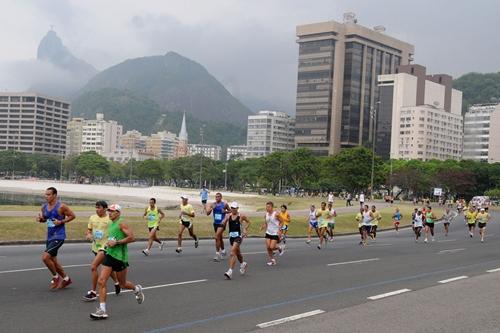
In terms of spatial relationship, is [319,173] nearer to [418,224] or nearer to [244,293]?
[418,224]

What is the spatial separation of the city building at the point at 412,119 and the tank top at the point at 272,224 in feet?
562

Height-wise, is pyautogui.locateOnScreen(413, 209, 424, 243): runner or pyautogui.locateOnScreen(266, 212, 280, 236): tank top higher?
pyautogui.locateOnScreen(266, 212, 280, 236): tank top

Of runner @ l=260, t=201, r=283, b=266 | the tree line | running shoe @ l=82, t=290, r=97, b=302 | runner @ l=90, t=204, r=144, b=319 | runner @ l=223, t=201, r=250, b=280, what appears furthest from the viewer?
the tree line

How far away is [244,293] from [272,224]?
5876 millimetres

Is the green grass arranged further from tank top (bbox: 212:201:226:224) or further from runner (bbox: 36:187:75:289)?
runner (bbox: 36:187:75:289)

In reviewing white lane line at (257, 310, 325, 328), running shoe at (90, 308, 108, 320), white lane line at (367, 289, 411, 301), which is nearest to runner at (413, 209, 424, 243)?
white lane line at (367, 289, 411, 301)

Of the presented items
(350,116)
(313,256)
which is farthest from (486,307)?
(350,116)

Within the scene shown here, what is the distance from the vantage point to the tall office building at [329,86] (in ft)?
631

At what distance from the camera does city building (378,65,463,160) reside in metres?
187

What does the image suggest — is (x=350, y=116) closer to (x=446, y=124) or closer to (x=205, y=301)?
(x=446, y=124)

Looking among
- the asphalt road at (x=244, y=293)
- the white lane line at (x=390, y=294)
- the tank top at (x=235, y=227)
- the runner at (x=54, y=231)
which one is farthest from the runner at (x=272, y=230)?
the runner at (x=54, y=231)

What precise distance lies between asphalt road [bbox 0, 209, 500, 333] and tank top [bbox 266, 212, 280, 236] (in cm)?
96

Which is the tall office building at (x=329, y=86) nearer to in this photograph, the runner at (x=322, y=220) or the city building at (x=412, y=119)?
the city building at (x=412, y=119)

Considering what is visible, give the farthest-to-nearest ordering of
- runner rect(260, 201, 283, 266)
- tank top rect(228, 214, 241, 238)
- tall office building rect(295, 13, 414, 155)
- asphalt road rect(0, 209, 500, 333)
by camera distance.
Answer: tall office building rect(295, 13, 414, 155)
runner rect(260, 201, 283, 266)
tank top rect(228, 214, 241, 238)
asphalt road rect(0, 209, 500, 333)
